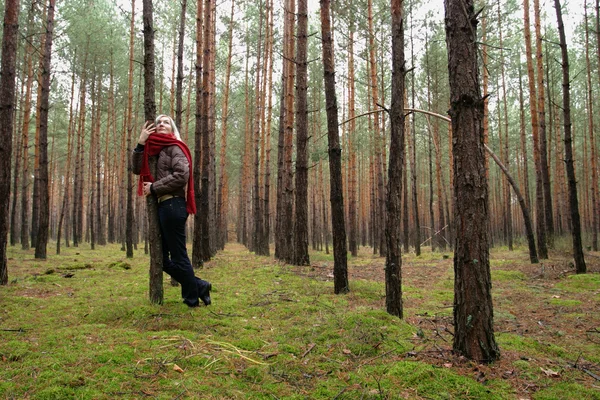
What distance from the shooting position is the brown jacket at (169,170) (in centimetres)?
417

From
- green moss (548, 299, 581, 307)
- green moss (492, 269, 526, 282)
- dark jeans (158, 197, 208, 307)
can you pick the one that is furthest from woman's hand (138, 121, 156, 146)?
green moss (492, 269, 526, 282)

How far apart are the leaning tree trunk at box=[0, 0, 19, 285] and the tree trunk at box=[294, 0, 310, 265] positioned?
18.3ft

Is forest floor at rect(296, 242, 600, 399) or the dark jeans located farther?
the dark jeans

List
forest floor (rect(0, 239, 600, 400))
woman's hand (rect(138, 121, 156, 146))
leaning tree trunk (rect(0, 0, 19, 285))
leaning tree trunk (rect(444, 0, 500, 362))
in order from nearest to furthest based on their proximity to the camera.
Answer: forest floor (rect(0, 239, 600, 400))
leaning tree trunk (rect(444, 0, 500, 362))
woman's hand (rect(138, 121, 156, 146))
leaning tree trunk (rect(0, 0, 19, 285))

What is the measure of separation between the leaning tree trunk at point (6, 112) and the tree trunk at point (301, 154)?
5.58 meters

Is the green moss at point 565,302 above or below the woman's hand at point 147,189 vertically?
below

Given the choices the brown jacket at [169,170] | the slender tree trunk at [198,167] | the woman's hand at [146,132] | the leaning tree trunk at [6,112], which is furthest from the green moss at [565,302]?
the leaning tree trunk at [6,112]

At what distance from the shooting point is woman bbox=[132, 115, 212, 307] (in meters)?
4.23

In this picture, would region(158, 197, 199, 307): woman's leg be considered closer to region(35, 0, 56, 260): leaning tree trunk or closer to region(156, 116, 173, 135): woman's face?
region(156, 116, 173, 135): woman's face

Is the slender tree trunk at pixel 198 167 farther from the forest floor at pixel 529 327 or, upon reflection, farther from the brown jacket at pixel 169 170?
the brown jacket at pixel 169 170

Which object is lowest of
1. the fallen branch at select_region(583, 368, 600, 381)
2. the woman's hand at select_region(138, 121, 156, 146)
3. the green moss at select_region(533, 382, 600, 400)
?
the fallen branch at select_region(583, 368, 600, 381)

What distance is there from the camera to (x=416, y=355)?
10.5 feet

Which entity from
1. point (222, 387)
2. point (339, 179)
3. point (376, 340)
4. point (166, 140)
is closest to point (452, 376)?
point (376, 340)

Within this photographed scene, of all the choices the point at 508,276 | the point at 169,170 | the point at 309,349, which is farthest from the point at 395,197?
the point at 508,276
